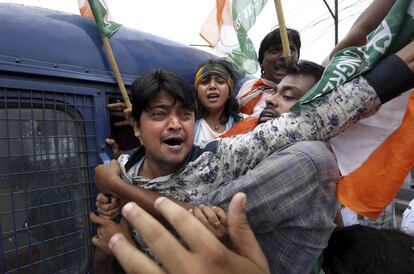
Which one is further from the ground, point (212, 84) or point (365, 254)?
point (212, 84)

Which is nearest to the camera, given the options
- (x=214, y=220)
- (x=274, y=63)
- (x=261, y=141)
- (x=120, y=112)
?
(x=214, y=220)

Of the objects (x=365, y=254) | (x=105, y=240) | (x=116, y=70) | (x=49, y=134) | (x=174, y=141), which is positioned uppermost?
(x=116, y=70)

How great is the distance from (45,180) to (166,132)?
735 millimetres

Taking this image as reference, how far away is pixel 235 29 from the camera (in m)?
2.80

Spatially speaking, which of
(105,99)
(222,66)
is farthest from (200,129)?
(105,99)

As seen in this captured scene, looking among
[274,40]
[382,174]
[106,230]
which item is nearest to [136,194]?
[106,230]

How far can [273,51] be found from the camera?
2.59 metres

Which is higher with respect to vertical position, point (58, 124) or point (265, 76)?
point (265, 76)

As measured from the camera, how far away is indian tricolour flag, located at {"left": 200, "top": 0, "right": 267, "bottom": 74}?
2.69 metres

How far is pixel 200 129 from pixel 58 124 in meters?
0.98

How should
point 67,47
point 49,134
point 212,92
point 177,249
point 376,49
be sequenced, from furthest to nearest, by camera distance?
point 212,92
point 67,47
point 49,134
point 376,49
point 177,249

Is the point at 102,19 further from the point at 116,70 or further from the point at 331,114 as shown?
the point at 331,114

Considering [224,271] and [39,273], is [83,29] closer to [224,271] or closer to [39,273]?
[39,273]

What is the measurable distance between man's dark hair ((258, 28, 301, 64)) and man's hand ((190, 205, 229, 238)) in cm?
193
